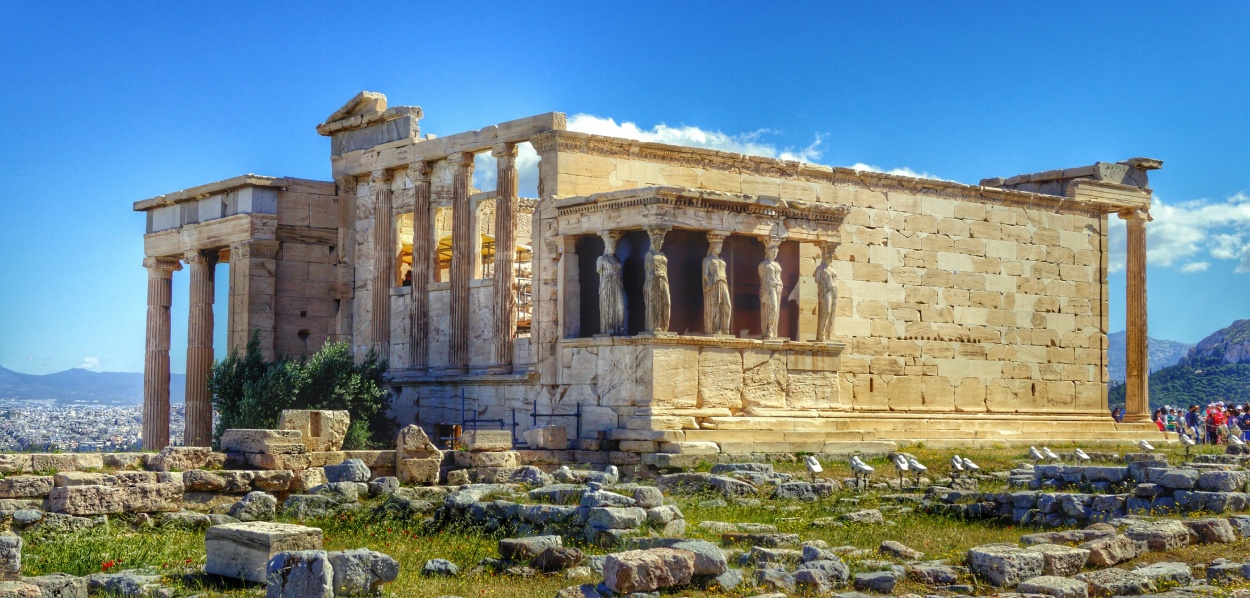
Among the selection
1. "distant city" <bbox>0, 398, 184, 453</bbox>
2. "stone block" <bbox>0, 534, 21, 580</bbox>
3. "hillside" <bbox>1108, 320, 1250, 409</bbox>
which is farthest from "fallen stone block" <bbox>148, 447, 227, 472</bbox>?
"hillside" <bbox>1108, 320, 1250, 409</bbox>

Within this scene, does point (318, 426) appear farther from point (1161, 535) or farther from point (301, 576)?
point (1161, 535)

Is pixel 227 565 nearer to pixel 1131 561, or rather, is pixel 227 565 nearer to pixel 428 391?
pixel 1131 561

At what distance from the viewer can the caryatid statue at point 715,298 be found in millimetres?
22375

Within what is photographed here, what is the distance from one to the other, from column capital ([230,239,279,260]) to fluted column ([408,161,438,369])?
2.78 m

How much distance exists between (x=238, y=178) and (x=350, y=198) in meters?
2.04

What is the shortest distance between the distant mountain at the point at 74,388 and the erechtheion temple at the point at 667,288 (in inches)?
2173

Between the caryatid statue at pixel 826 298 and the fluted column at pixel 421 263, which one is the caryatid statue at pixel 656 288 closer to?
the caryatid statue at pixel 826 298

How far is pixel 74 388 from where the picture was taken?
3903 inches

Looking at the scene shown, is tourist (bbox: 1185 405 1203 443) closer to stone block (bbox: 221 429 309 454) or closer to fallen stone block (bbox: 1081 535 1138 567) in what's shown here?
fallen stone block (bbox: 1081 535 1138 567)

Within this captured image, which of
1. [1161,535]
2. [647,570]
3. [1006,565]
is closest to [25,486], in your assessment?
[647,570]

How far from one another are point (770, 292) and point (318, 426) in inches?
305

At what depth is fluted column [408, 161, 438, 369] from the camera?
2628 centimetres

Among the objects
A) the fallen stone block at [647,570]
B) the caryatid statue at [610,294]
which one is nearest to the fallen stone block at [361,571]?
the fallen stone block at [647,570]

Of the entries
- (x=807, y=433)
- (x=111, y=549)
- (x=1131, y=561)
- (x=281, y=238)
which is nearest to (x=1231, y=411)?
(x=807, y=433)
